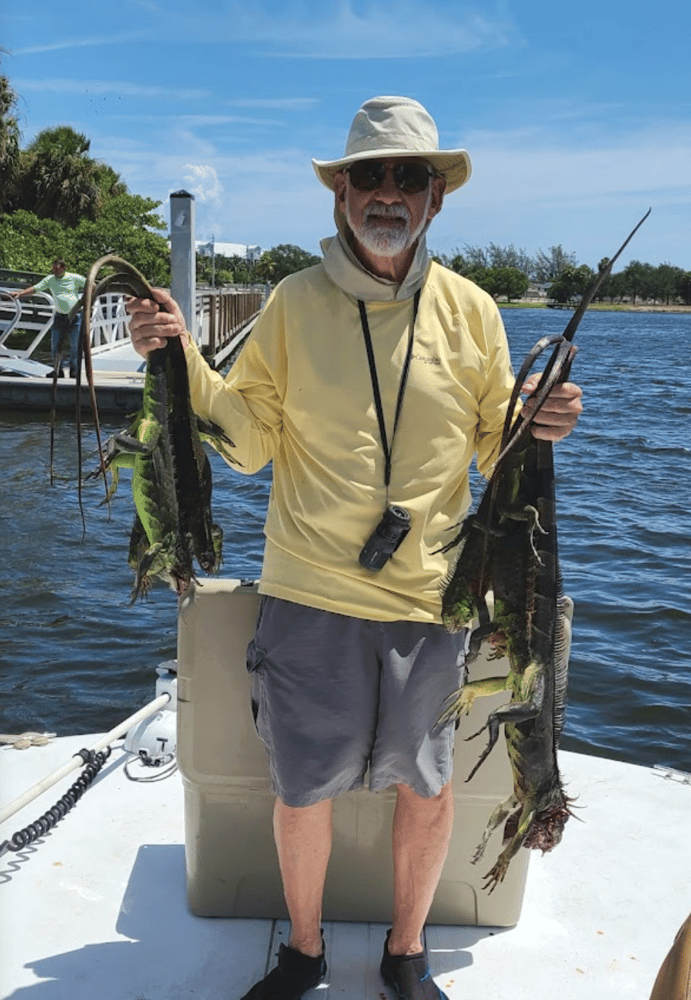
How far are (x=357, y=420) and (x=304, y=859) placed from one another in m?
1.19

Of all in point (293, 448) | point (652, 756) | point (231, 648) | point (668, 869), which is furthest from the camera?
point (652, 756)

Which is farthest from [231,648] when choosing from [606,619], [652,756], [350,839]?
[606,619]

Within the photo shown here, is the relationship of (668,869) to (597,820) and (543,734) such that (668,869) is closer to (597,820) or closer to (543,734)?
(597,820)

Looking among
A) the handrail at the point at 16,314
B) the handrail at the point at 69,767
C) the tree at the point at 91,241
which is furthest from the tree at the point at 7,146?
the handrail at the point at 69,767

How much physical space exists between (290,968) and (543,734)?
3.24 ft

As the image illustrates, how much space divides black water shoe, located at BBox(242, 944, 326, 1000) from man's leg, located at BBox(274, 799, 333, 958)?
0.03m

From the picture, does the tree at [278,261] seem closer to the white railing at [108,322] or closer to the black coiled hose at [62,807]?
the white railing at [108,322]

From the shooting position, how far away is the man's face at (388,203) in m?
2.72

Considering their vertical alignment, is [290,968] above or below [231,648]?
below

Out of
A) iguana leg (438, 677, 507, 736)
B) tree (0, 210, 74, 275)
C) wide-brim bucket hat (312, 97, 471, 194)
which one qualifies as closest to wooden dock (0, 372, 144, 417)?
tree (0, 210, 74, 275)

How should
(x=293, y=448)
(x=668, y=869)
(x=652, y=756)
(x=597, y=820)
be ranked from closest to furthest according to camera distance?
(x=293, y=448) < (x=668, y=869) < (x=597, y=820) < (x=652, y=756)

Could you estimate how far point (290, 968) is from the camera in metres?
2.90

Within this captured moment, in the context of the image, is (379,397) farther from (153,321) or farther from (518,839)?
(518,839)

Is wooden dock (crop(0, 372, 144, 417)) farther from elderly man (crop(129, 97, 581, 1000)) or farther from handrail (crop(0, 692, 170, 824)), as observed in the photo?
elderly man (crop(129, 97, 581, 1000))
